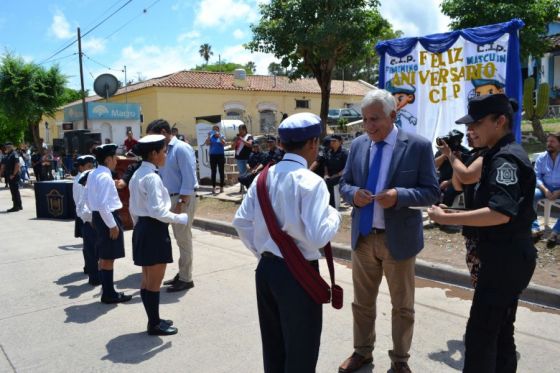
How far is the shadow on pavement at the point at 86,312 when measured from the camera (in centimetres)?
487

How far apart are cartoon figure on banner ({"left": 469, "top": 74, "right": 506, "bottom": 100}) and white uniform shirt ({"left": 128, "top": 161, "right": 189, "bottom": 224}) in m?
5.08

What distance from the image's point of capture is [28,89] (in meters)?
26.0

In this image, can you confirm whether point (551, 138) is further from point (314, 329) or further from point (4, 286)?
point (4, 286)

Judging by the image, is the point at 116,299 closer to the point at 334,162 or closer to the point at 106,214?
the point at 106,214

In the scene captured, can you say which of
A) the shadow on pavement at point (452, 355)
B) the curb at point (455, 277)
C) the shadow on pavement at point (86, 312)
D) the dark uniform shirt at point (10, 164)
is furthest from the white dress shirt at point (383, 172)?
the dark uniform shirt at point (10, 164)

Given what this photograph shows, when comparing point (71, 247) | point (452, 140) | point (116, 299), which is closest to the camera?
point (452, 140)

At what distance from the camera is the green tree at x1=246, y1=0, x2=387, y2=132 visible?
1922 centimetres

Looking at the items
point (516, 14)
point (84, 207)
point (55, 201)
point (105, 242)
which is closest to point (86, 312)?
point (105, 242)

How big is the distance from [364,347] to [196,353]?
141 cm

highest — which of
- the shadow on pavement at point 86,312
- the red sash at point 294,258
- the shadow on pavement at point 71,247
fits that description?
the red sash at point 294,258

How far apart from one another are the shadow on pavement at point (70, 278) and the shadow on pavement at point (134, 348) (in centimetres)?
229

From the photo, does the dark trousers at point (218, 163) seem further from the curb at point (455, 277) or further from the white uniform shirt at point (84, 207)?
the white uniform shirt at point (84, 207)

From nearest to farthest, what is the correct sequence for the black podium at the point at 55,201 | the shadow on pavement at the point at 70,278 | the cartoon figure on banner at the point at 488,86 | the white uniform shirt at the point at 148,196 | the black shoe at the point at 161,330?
the white uniform shirt at the point at 148,196
the black shoe at the point at 161,330
the shadow on pavement at the point at 70,278
the cartoon figure on banner at the point at 488,86
the black podium at the point at 55,201

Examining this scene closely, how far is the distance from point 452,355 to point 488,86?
4820mm
